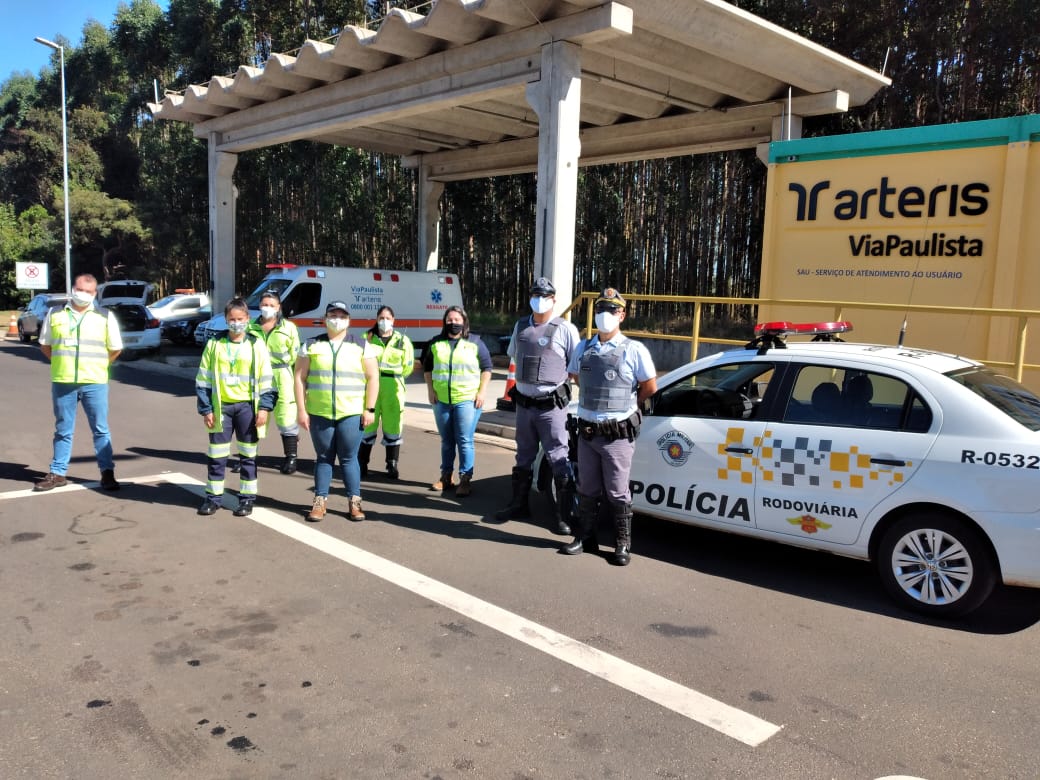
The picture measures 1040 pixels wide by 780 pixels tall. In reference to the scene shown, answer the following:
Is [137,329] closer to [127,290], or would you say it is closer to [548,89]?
[127,290]

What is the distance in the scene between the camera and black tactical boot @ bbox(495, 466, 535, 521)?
641 cm

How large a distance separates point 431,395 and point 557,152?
5.33m

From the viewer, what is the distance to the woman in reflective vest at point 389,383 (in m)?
7.76

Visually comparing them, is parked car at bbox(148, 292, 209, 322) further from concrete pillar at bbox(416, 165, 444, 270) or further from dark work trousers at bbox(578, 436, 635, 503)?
dark work trousers at bbox(578, 436, 635, 503)

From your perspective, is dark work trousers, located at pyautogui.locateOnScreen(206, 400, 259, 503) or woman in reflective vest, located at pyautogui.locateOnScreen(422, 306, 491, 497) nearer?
dark work trousers, located at pyautogui.locateOnScreen(206, 400, 259, 503)

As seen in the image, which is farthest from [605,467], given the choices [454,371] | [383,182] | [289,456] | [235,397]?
[383,182]

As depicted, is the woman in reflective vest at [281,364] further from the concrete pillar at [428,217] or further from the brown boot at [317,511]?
the concrete pillar at [428,217]

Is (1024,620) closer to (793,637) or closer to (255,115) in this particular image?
(793,637)

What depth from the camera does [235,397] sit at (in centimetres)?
628

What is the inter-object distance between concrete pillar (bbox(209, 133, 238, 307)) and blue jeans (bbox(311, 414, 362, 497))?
14.0 meters

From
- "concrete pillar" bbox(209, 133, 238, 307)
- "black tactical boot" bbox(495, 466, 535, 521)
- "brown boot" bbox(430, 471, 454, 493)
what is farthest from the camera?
"concrete pillar" bbox(209, 133, 238, 307)

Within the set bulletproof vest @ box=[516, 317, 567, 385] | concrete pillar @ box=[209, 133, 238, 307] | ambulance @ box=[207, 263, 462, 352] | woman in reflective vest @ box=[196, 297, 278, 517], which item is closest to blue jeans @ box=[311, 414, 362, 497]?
woman in reflective vest @ box=[196, 297, 278, 517]

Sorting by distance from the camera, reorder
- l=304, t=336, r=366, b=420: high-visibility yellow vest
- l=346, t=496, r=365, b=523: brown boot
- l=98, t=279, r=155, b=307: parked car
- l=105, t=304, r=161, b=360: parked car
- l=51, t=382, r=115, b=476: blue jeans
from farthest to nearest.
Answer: l=98, t=279, r=155, b=307: parked car → l=105, t=304, r=161, b=360: parked car → l=51, t=382, r=115, b=476: blue jeans → l=346, t=496, r=365, b=523: brown boot → l=304, t=336, r=366, b=420: high-visibility yellow vest

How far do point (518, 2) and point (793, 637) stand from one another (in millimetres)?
9100
